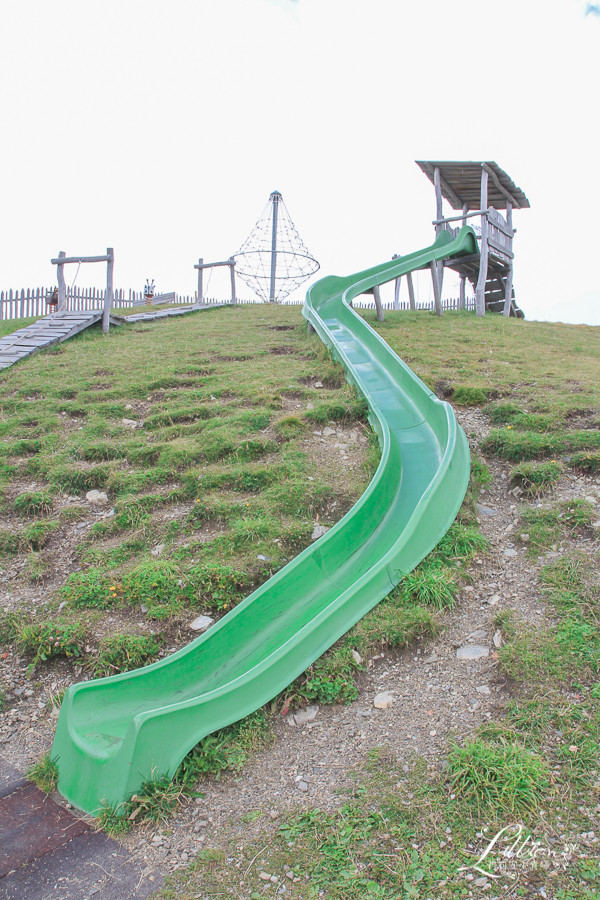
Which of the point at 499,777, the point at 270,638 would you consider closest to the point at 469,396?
the point at 270,638

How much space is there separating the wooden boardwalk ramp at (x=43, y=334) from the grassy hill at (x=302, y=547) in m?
1.39

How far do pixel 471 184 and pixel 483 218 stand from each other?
226cm

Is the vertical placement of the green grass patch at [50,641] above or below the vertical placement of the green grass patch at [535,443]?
below

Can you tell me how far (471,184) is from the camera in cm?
1669

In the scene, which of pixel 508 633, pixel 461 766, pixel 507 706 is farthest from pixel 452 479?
pixel 461 766

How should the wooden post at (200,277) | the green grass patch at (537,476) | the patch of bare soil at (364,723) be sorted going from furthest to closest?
1. the wooden post at (200,277)
2. the green grass patch at (537,476)
3. the patch of bare soil at (364,723)

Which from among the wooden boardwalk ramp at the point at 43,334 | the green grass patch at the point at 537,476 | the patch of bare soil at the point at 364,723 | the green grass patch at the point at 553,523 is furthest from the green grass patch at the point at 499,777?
the wooden boardwalk ramp at the point at 43,334

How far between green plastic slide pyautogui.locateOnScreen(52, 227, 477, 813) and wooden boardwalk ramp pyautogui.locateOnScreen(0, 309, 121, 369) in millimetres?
7673

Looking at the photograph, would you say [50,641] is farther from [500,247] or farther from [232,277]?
[500,247]

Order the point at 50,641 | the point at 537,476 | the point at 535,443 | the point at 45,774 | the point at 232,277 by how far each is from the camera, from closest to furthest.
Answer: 1. the point at 45,774
2. the point at 50,641
3. the point at 537,476
4. the point at 535,443
5. the point at 232,277

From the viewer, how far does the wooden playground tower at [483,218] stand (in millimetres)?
15039

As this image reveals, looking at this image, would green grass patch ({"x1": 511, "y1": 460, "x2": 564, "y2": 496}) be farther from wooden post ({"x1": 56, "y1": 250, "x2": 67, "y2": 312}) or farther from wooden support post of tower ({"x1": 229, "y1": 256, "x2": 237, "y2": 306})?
wooden support post of tower ({"x1": 229, "y1": 256, "x2": 237, "y2": 306})

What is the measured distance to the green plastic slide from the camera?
9.94ft

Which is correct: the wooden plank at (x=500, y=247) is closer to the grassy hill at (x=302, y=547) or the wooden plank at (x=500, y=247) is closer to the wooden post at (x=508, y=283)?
the wooden post at (x=508, y=283)
